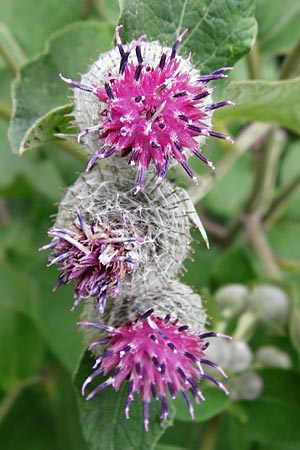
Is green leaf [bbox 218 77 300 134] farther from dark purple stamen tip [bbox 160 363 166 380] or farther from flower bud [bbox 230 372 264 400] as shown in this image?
flower bud [bbox 230 372 264 400]

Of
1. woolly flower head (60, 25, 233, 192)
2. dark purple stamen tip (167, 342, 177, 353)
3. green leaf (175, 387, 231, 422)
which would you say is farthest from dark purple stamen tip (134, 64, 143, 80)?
green leaf (175, 387, 231, 422)

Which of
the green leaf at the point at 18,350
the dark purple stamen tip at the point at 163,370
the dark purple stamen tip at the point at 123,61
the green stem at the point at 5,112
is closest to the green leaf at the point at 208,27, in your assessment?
the dark purple stamen tip at the point at 123,61

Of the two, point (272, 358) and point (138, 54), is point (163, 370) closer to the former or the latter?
point (138, 54)

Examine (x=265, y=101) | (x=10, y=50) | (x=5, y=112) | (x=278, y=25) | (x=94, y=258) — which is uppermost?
(x=10, y=50)

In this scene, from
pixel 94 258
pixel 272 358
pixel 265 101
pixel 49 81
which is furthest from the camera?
pixel 272 358

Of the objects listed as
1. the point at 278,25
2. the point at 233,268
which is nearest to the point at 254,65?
the point at 278,25

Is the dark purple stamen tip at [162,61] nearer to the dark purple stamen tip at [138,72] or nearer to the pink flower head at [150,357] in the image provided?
the dark purple stamen tip at [138,72]

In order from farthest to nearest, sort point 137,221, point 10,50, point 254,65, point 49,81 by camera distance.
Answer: point 10,50 < point 254,65 < point 49,81 < point 137,221
